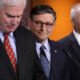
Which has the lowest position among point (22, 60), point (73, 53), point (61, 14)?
point (61, 14)

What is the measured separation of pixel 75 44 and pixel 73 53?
0.11m

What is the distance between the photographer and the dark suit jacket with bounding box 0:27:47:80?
1.45m

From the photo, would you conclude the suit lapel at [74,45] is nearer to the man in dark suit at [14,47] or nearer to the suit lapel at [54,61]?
the suit lapel at [54,61]

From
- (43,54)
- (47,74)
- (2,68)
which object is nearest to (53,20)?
(43,54)

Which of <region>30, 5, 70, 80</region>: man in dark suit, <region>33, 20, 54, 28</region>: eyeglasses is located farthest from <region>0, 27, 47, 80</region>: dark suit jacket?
<region>33, 20, 54, 28</region>: eyeglasses

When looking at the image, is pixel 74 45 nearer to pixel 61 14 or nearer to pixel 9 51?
pixel 9 51

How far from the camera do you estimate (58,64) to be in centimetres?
183

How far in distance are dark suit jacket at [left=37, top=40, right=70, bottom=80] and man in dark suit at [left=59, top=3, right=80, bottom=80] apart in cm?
4

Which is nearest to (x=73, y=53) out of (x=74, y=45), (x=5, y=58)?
(x=74, y=45)

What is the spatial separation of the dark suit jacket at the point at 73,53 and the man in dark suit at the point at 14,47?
312 millimetres

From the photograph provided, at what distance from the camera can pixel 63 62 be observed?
186 centimetres

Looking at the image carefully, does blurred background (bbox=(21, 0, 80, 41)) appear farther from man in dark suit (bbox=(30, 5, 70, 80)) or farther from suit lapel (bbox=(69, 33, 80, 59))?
man in dark suit (bbox=(30, 5, 70, 80))

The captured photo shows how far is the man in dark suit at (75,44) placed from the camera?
1896mm

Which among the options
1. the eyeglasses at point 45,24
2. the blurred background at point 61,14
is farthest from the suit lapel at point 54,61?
the blurred background at point 61,14
